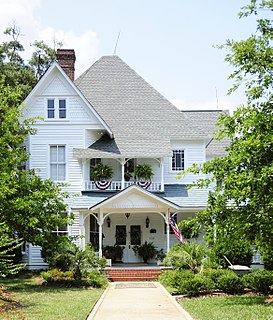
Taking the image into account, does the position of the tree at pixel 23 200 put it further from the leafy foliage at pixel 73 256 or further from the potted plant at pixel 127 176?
the potted plant at pixel 127 176

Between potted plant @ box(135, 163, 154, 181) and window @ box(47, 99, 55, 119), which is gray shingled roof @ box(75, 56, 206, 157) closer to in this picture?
potted plant @ box(135, 163, 154, 181)

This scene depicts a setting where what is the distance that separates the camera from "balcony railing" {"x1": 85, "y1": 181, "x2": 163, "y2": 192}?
30.4m

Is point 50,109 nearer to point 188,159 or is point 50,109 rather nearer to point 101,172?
point 101,172

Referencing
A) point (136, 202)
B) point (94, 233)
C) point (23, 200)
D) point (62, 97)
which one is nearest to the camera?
point (23, 200)

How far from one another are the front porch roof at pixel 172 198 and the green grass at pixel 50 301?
5725 mm

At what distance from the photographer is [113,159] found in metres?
31.5

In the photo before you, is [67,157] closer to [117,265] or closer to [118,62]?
[117,265]

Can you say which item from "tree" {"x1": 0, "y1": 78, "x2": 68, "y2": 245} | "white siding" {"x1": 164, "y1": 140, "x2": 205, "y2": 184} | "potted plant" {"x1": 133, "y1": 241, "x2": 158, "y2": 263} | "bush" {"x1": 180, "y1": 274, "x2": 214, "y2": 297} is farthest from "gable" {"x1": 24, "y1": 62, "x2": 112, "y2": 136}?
"bush" {"x1": 180, "y1": 274, "x2": 214, "y2": 297}

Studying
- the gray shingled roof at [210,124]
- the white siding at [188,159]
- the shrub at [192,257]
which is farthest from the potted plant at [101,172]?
the shrub at [192,257]

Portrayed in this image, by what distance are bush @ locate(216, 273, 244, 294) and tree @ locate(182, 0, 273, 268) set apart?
239cm

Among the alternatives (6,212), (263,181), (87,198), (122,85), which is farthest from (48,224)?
(122,85)

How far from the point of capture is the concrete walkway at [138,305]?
14336mm

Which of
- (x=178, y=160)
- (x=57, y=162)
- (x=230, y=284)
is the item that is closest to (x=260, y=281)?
(x=230, y=284)

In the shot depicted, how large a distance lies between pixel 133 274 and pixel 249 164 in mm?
12897
